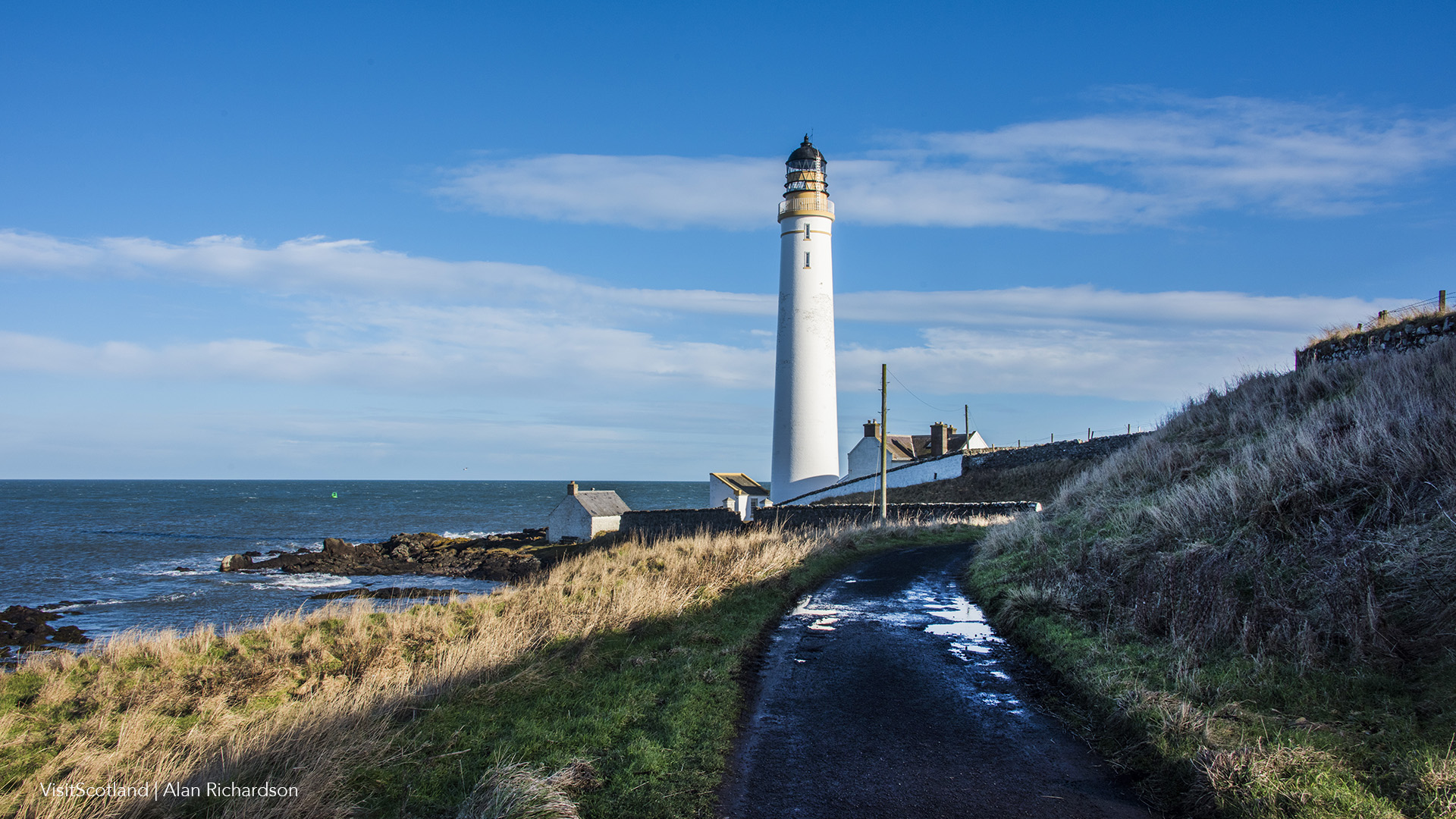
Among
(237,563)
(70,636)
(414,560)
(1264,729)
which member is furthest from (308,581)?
(1264,729)

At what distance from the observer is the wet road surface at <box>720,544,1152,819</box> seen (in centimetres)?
578

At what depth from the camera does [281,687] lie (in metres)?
9.70

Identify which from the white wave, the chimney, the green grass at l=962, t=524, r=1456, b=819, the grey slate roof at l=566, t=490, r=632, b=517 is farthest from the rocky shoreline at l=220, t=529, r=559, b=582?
the green grass at l=962, t=524, r=1456, b=819

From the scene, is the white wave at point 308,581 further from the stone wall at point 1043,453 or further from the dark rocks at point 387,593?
the stone wall at point 1043,453

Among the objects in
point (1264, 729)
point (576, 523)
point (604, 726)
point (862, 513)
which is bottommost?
point (576, 523)

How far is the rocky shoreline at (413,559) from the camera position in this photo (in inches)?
1490

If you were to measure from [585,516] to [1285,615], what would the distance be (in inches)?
1570

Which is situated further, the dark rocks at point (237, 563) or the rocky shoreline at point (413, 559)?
the dark rocks at point (237, 563)

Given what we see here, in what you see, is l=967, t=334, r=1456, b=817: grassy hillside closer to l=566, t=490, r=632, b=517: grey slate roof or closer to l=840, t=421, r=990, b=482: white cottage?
l=566, t=490, r=632, b=517: grey slate roof

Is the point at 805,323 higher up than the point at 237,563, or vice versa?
the point at 805,323

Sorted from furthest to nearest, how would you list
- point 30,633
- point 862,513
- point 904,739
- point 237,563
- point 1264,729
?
point 237,563, point 862,513, point 30,633, point 904,739, point 1264,729

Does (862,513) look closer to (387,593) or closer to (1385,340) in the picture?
(1385,340)

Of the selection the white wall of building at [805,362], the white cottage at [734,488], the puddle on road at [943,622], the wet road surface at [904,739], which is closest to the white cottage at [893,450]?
the white cottage at [734,488]

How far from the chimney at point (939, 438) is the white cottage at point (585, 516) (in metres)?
20.7
